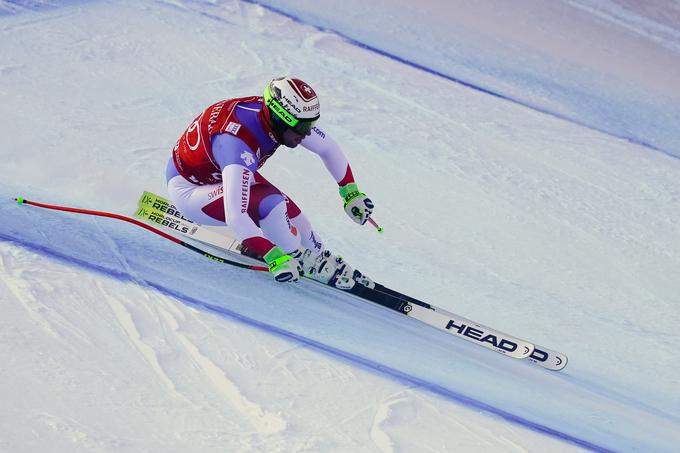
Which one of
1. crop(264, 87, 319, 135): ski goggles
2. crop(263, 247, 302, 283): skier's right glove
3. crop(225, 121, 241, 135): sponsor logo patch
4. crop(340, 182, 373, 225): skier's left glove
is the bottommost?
crop(263, 247, 302, 283): skier's right glove

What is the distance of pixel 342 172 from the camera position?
578cm

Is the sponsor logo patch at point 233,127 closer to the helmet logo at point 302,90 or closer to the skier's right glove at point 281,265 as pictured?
the helmet logo at point 302,90

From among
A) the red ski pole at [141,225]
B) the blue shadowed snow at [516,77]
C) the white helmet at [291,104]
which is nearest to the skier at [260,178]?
the white helmet at [291,104]

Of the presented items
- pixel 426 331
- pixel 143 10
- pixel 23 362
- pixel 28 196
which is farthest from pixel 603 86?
pixel 23 362

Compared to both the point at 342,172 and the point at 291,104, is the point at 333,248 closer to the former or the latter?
the point at 342,172

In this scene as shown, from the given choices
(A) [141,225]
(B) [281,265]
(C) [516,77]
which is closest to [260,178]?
(B) [281,265]

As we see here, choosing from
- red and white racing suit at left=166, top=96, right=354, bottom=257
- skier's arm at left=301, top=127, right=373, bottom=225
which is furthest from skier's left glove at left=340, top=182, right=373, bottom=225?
red and white racing suit at left=166, top=96, right=354, bottom=257

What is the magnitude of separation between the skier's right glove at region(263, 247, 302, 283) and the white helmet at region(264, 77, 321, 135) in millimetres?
675

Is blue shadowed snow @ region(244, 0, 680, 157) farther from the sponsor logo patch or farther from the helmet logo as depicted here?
the sponsor logo patch

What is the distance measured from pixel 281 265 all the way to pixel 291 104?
850 millimetres

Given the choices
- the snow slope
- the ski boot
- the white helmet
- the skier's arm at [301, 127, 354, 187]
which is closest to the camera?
the snow slope

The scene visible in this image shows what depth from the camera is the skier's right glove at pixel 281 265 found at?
496 cm

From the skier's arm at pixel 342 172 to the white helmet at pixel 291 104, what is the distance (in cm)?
58

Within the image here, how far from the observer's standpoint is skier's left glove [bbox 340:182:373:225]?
5781 millimetres
